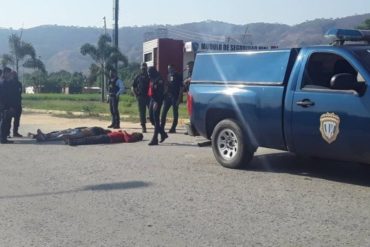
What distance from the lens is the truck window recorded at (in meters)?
7.95

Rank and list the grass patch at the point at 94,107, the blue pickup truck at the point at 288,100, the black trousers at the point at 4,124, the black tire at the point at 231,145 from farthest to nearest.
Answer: the grass patch at the point at 94,107 → the black trousers at the point at 4,124 → the black tire at the point at 231,145 → the blue pickup truck at the point at 288,100

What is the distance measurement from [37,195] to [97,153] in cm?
389

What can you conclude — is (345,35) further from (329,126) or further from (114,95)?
(114,95)

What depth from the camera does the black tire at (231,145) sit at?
8.93 meters

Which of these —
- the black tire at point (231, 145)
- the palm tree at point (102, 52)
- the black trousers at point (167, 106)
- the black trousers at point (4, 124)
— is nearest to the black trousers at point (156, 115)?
the black trousers at point (167, 106)

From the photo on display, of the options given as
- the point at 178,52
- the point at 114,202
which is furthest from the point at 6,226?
the point at 178,52

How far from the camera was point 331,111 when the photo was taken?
7.53 m

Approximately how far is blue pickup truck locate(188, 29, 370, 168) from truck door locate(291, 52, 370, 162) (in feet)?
0.04

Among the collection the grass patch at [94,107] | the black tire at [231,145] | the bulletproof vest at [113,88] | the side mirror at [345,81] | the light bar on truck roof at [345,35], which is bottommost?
the grass patch at [94,107]

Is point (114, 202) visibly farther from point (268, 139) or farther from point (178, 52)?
point (178, 52)

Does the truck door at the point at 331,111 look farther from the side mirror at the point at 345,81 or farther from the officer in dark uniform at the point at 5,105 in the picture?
the officer in dark uniform at the point at 5,105

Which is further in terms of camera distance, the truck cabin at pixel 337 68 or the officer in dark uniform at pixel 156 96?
the officer in dark uniform at pixel 156 96

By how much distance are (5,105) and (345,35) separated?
8340mm

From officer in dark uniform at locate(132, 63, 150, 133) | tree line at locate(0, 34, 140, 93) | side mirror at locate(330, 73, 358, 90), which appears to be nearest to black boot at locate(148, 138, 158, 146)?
officer in dark uniform at locate(132, 63, 150, 133)
